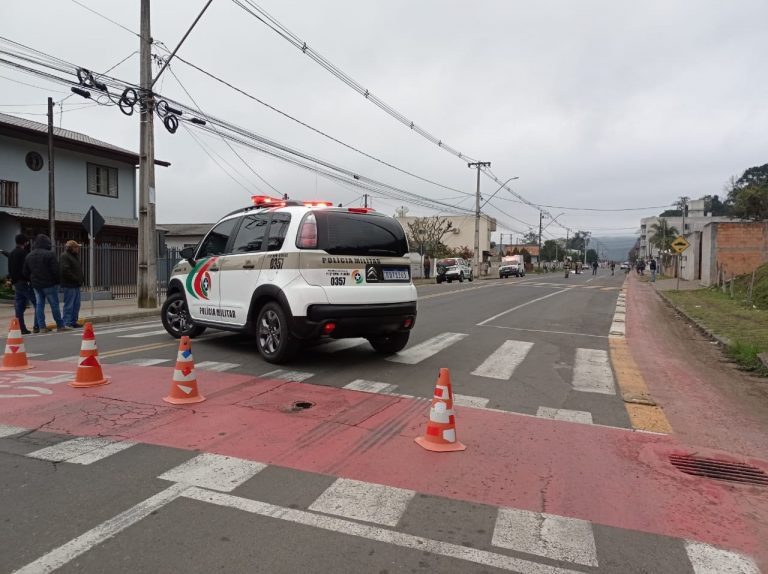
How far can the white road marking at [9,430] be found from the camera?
15.2 feet

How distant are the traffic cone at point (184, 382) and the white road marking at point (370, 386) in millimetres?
1703

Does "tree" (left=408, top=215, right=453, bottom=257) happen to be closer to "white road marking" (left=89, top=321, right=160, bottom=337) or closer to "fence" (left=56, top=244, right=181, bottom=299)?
"fence" (left=56, top=244, right=181, bottom=299)

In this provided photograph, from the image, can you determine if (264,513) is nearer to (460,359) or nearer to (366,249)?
(366,249)

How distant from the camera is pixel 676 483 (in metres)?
4.03

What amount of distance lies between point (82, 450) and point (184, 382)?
142cm

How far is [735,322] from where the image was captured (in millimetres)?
13422

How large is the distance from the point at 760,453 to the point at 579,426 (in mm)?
1488

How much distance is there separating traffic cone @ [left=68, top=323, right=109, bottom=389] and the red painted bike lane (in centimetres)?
18

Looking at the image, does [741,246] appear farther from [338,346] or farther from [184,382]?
[184,382]

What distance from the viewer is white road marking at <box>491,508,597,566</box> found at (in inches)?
118

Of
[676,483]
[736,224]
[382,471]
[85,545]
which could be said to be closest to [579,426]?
[676,483]

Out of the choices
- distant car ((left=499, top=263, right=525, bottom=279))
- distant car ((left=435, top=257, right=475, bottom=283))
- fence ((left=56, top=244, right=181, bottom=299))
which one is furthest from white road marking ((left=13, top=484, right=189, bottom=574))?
distant car ((left=499, top=263, right=525, bottom=279))

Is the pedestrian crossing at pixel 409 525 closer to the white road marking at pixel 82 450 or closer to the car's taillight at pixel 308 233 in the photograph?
the white road marking at pixel 82 450

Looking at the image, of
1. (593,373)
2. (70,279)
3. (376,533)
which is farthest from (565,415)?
(70,279)
